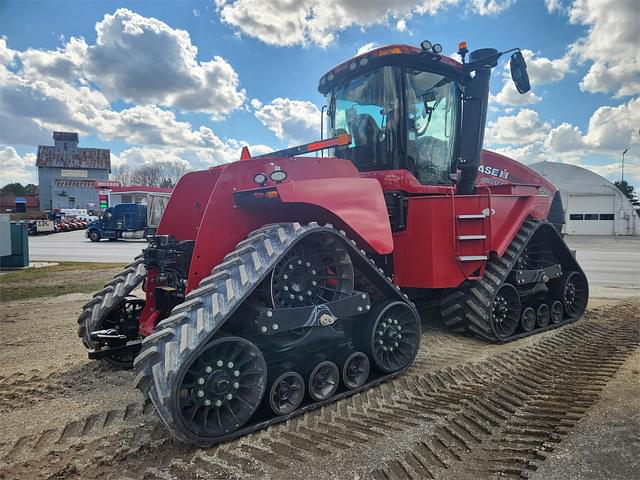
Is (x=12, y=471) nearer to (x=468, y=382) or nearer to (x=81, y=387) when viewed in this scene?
(x=81, y=387)

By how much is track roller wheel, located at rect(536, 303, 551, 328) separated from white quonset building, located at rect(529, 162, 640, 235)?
33.0m

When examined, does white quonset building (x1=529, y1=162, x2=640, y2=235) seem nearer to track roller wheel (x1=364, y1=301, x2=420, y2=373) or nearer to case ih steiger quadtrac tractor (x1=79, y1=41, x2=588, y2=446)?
case ih steiger quadtrac tractor (x1=79, y1=41, x2=588, y2=446)

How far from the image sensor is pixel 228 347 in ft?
9.96

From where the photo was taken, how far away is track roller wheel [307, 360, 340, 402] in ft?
11.4

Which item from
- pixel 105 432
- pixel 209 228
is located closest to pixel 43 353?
pixel 105 432

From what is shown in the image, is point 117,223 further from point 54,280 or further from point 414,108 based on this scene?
point 414,108

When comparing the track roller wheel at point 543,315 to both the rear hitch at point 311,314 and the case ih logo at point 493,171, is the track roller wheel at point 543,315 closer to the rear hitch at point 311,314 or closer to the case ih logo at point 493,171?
the case ih logo at point 493,171

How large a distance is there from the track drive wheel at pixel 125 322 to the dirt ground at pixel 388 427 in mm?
127

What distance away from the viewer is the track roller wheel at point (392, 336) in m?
3.92

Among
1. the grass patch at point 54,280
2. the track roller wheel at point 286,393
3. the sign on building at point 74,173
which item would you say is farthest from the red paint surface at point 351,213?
the sign on building at point 74,173

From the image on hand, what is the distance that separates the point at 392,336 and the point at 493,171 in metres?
3.95

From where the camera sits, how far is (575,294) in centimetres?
683

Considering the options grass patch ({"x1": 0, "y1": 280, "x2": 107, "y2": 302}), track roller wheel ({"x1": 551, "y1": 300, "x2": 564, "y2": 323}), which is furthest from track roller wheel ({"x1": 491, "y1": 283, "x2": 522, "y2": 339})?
grass patch ({"x1": 0, "y1": 280, "x2": 107, "y2": 302})

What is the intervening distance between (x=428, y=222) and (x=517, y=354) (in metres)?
1.81
